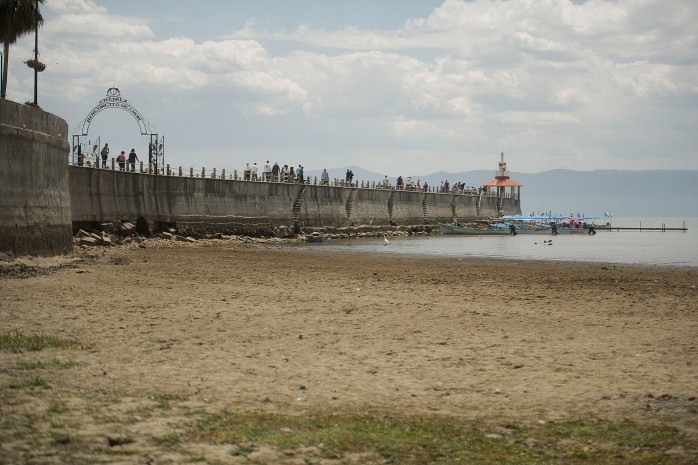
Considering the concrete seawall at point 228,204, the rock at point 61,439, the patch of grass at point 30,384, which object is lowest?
the rock at point 61,439

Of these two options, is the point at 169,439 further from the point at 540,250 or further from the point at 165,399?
the point at 540,250

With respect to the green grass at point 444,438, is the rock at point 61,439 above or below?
above

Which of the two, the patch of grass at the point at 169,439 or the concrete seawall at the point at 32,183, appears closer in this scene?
the patch of grass at the point at 169,439

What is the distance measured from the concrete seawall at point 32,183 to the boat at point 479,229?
55.8 metres

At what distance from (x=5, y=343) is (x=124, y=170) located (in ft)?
108

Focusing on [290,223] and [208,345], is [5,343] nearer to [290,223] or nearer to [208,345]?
[208,345]

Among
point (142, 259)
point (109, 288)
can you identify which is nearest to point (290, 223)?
point (142, 259)

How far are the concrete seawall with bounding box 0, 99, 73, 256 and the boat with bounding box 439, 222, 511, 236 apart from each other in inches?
2197

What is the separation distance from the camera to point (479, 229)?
3349 inches

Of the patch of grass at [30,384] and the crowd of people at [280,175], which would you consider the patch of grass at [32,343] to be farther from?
the crowd of people at [280,175]

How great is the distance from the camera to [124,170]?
44.1 metres

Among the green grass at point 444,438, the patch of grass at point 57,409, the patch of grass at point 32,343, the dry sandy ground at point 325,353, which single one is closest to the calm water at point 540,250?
the dry sandy ground at point 325,353

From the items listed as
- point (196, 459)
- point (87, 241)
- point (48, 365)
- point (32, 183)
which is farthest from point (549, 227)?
point (196, 459)

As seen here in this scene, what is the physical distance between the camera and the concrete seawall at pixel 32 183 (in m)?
24.0
